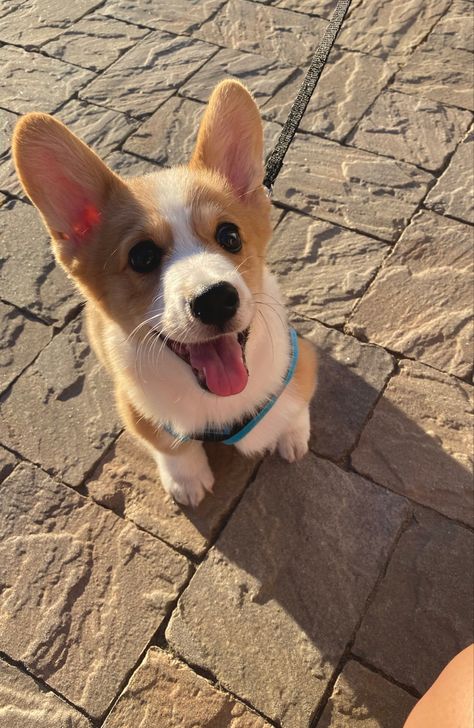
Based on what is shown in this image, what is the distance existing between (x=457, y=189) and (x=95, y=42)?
2961 mm

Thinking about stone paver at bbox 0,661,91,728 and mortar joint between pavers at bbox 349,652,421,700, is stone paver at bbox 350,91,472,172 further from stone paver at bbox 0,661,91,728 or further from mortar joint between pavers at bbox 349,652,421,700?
stone paver at bbox 0,661,91,728

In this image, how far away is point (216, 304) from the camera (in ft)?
5.77

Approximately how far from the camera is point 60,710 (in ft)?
7.39

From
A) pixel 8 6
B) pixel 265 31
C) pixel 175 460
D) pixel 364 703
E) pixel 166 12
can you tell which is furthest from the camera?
pixel 8 6

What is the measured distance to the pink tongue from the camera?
6.57ft

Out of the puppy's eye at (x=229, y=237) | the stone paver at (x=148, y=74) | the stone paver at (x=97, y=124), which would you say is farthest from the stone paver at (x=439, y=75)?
the puppy's eye at (x=229, y=237)

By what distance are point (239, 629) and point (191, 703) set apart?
30 cm

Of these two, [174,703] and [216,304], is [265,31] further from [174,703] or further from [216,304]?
[174,703]

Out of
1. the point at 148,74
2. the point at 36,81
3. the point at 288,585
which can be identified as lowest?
the point at 288,585

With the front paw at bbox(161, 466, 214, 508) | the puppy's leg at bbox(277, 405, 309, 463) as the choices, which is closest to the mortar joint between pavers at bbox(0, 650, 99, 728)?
the front paw at bbox(161, 466, 214, 508)

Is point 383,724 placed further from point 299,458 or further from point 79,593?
point 79,593

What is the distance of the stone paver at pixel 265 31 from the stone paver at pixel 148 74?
198mm

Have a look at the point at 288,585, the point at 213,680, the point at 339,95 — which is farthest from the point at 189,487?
the point at 339,95

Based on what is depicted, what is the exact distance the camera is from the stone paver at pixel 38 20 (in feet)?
15.5
